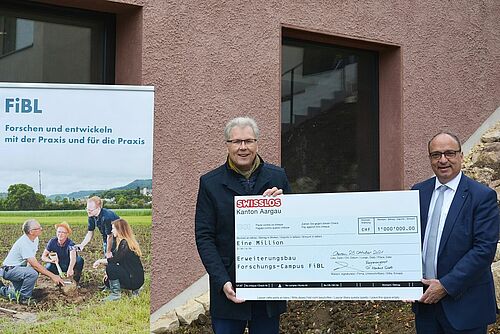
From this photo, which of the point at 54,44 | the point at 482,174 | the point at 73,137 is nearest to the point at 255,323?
the point at 73,137

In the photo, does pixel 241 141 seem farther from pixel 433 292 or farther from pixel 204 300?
pixel 204 300

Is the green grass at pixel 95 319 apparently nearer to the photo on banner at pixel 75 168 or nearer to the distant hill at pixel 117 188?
the photo on banner at pixel 75 168

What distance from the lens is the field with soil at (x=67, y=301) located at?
4453 mm

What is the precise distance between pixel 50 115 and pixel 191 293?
3139mm

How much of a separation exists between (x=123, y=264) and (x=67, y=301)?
42cm

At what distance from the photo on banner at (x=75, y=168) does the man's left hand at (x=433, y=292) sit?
1.79 meters

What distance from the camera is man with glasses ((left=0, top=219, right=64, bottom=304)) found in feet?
14.6

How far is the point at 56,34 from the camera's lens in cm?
709

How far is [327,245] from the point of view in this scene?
4465mm

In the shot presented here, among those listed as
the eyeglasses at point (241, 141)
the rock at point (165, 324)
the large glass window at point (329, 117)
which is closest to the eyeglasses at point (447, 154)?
the eyeglasses at point (241, 141)

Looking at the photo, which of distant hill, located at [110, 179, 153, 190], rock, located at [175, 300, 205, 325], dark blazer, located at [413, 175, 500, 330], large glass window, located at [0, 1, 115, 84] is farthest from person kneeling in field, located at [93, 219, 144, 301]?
large glass window, located at [0, 1, 115, 84]

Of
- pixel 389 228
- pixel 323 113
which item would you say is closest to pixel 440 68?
pixel 323 113

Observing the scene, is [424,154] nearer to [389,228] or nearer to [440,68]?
[440,68]

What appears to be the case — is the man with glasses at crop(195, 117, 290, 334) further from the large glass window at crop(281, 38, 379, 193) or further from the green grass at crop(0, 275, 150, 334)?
the large glass window at crop(281, 38, 379, 193)
